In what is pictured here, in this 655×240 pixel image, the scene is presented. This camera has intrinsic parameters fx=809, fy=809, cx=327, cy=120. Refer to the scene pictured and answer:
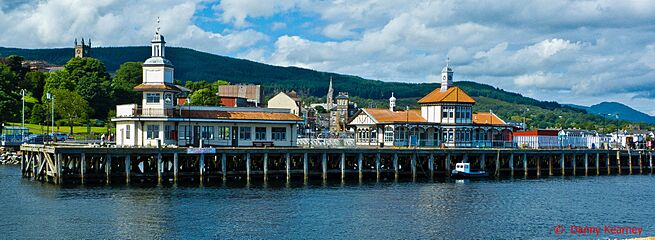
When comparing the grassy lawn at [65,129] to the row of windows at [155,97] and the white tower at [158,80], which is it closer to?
the white tower at [158,80]

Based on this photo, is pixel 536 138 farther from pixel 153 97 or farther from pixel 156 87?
pixel 156 87

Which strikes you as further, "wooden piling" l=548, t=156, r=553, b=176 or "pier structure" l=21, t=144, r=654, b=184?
"wooden piling" l=548, t=156, r=553, b=176

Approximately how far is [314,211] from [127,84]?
113396 millimetres

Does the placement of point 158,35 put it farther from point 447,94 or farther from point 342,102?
point 342,102

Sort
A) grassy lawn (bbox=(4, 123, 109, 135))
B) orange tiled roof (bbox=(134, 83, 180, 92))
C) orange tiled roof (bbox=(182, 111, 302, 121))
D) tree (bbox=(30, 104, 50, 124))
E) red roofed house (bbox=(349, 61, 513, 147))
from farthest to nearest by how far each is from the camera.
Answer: tree (bbox=(30, 104, 50, 124)) → grassy lawn (bbox=(4, 123, 109, 135)) → red roofed house (bbox=(349, 61, 513, 147)) → orange tiled roof (bbox=(182, 111, 302, 121)) → orange tiled roof (bbox=(134, 83, 180, 92))

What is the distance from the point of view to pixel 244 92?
191m

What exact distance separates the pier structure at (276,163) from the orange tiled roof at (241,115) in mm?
3791

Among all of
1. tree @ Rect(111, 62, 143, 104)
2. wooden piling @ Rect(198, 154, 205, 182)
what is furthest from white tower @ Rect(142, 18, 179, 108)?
tree @ Rect(111, 62, 143, 104)

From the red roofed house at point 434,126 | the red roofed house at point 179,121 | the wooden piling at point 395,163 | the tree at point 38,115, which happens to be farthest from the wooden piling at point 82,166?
the tree at point 38,115

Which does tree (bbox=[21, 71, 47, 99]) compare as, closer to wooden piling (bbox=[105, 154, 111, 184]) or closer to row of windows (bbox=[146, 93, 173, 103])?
row of windows (bbox=[146, 93, 173, 103])

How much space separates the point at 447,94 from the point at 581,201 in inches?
1466

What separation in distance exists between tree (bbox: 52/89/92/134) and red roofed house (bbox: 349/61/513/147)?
49538 mm

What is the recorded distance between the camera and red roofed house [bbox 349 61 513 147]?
315 ft

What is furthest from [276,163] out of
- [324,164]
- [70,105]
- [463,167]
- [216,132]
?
[70,105]
